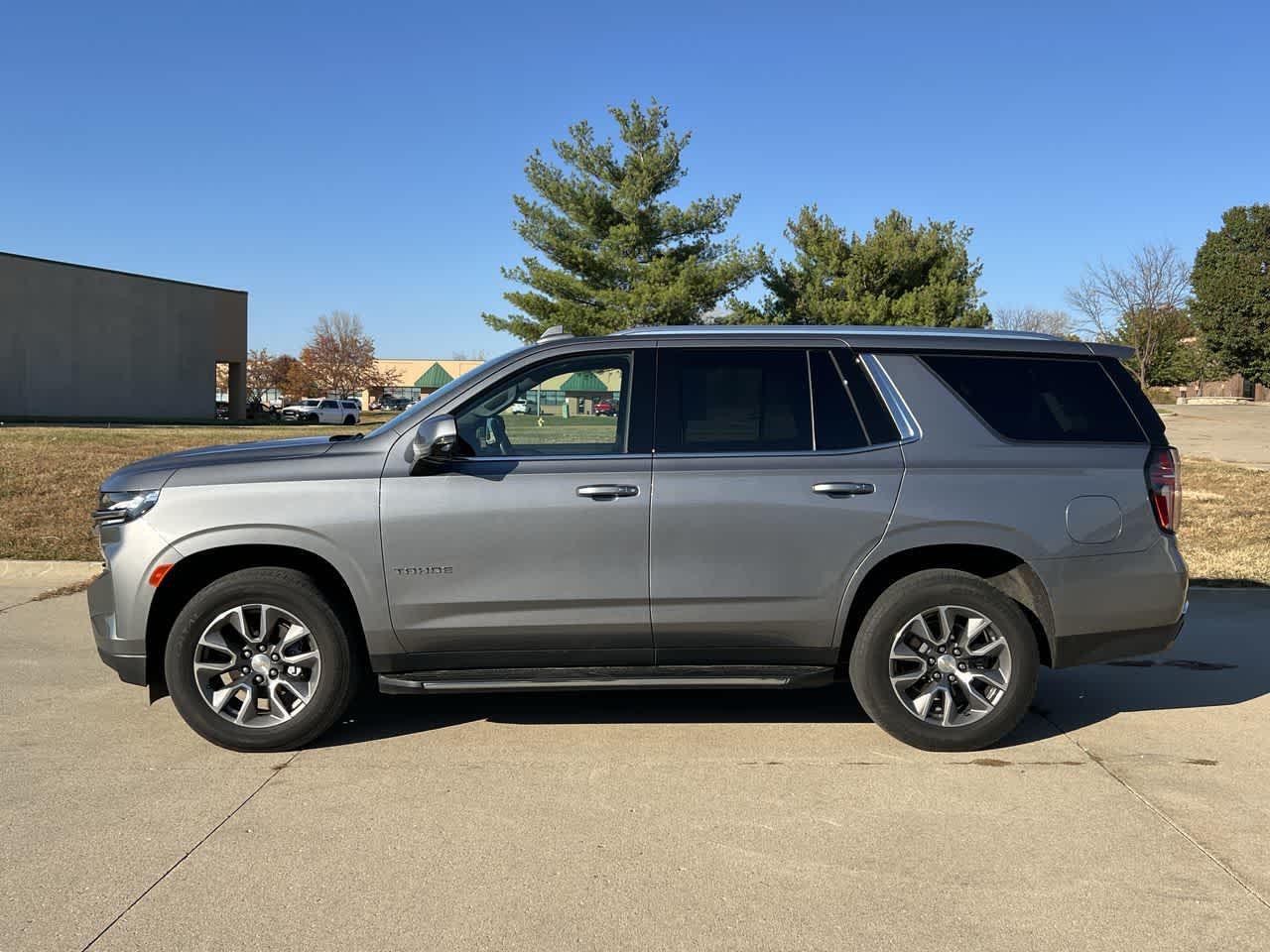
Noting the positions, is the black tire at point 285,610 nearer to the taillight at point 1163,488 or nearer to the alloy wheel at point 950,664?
the alloy wheel at point 950,664

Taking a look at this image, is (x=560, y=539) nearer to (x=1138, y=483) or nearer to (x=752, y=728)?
(x=752, y=728)

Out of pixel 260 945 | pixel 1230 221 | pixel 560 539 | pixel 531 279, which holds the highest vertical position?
pixel 1230 221

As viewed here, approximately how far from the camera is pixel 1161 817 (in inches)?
163

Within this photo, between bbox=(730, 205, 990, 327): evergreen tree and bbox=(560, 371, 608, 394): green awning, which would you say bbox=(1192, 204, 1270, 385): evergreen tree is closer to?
bbox=(730, 205, 990, 327): evergreen tree

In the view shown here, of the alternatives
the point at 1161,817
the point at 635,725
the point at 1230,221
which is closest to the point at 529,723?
the point at 635,725

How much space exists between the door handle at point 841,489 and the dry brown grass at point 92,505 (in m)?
5.76

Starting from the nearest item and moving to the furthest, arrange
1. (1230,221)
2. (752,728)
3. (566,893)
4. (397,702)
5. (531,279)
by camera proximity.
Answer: (566,893) < (752,728) < (397,702) < (531,279) < (1230,221)

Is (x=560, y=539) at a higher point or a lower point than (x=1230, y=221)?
lower

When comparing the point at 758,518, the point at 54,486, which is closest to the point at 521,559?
the point at 758,518

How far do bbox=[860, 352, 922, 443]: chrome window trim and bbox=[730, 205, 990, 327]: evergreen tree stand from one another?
3129 centimetres

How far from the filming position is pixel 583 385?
510 cm

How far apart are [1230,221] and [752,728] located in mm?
72401

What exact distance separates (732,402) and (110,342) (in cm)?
4676

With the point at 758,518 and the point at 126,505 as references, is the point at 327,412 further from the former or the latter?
the point at 758,518
